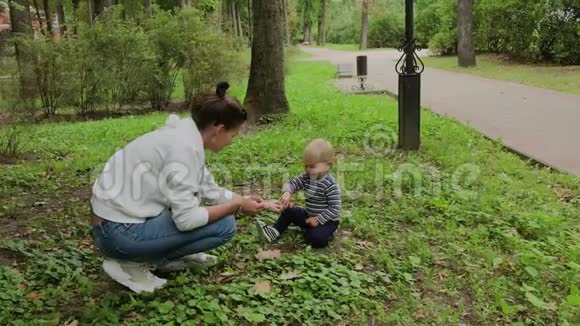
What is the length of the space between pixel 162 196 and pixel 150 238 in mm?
240

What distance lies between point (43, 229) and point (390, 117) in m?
6.48

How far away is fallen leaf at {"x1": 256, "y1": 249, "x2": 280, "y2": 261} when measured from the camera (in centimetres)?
397

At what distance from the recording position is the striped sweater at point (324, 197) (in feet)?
13.5

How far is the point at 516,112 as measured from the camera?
36.2 ft

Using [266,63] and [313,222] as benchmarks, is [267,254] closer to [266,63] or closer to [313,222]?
[313,222]

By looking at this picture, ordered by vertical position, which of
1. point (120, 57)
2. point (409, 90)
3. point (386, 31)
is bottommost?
point (409, 90)

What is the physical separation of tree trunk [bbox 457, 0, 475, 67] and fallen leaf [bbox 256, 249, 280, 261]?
751 inches

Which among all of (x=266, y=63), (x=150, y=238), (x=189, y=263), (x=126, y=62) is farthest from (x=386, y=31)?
(x=150, y=238)

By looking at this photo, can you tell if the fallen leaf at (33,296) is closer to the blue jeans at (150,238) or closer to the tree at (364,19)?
the blue jeans at (150,238)

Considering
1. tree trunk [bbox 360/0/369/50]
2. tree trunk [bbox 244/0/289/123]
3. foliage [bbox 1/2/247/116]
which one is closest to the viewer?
tree trunk [bbox 244/0/289/123]

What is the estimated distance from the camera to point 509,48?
21.7 meters

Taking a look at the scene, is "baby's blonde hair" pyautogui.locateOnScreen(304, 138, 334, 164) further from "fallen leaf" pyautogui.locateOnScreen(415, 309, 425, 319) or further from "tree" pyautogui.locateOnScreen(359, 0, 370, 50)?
"tree" pyautogui.locateOnScreen(359, 0, 370, 50)

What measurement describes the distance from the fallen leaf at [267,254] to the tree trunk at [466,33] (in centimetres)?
1908

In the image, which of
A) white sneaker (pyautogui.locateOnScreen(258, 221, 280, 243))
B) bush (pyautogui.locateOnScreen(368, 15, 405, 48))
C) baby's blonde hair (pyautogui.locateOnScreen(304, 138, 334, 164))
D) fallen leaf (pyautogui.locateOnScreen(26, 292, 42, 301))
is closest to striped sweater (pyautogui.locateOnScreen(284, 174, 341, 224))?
baby's blonde hair (pyautogui.locateOnScreen(304, 138, 334, 164))
